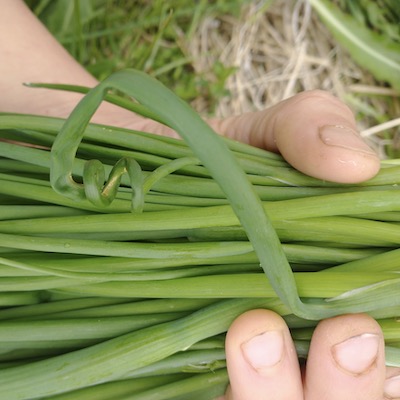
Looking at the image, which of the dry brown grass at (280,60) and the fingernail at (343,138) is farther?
the dry brown grass at (280,60)

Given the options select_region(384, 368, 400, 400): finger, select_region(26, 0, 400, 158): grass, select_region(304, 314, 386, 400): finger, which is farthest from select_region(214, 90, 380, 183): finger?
select_region(26, 0, 400, 158): grass

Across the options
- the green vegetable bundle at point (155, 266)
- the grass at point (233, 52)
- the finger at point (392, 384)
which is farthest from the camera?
the grass at point (233, 52)

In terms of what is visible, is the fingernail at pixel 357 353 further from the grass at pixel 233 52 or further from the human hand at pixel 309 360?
the grass at pixel 233 52

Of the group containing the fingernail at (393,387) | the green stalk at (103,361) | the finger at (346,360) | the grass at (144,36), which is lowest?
the fingernail at (393,387)

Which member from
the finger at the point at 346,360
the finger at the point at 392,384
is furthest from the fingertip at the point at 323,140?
the finger at the point at 392,384

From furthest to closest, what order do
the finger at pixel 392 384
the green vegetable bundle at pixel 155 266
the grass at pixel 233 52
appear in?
1. the grass at pixel 233 52
2. the finger at pixel 392 384
3. the green vegetable bundle at pixel 155 266

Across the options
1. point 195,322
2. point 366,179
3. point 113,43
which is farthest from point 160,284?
point 113,43

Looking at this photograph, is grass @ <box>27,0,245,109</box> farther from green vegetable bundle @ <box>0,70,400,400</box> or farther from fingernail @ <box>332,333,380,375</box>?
fingernail @ <box>332,333,380,375</box>
